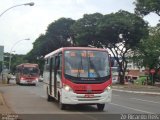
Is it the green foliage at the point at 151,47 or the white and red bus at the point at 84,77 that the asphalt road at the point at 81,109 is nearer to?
the white and red bus at the point at 84,77

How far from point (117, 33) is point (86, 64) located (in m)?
49.2

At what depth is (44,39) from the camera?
96.9 meters

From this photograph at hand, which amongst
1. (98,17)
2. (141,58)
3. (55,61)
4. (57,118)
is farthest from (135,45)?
(57,118)

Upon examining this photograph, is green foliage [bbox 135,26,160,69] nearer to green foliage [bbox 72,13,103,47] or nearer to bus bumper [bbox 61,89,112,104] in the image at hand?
green foliage [bbox 72,13,103,47]

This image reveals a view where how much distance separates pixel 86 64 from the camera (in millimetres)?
20500

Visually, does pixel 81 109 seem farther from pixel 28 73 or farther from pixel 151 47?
pixel 151 47

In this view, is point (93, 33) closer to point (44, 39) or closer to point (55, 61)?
point (44, 39)

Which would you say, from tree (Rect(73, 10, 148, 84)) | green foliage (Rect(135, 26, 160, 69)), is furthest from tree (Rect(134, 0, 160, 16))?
tree (Rect(73, 10, 148, 84))

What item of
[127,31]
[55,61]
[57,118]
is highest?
[127,31]

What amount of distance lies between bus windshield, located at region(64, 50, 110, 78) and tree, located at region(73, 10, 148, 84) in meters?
47.6

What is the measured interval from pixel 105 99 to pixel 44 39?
77.4 m

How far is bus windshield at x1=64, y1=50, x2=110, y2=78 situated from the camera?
20.2 m

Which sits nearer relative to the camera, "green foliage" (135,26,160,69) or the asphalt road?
the asphalt road

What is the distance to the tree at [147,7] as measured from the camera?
56281 mm
